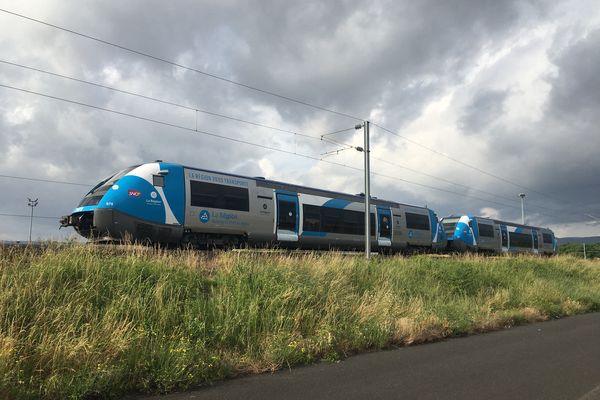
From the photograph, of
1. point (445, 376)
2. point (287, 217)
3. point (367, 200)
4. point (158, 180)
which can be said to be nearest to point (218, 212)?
point (158, 180)

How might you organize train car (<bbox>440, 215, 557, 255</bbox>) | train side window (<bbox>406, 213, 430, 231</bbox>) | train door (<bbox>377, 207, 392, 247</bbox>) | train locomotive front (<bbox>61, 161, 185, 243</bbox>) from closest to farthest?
train locomotive front (<bbox>61, 161, 185, 243</bbox>)
train door (<bbox>377, 207, 392, 247</bbox>)
train side window (<bbox>406, 213, 430, 231</bbox>)
train car (<bbox>440, 215, 557, 255</bbox>)

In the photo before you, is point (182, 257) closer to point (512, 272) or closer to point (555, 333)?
point (555, 333)

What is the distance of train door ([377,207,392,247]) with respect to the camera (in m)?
26.9

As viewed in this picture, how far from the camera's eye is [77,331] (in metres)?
6.10

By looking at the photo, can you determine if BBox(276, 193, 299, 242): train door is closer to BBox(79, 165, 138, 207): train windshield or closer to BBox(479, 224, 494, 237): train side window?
BBox(79, 165, 138, 207): train windshield

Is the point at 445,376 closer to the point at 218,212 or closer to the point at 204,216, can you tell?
the point at 204,216

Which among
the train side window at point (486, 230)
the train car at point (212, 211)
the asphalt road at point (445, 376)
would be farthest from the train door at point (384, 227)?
the asphalt road at point (445, 376)

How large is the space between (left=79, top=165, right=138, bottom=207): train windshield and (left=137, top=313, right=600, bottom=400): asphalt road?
38.9 ft

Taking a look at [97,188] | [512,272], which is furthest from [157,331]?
[512,272]

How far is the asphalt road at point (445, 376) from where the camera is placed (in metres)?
5.41

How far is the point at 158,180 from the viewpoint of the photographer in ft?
54.1

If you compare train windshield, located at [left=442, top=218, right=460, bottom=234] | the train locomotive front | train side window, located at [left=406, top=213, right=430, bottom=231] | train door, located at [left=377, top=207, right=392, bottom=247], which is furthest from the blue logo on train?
train windshield, located at [left=442, top=218, right=460, bottom=234]

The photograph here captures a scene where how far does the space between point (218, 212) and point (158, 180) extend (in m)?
2.72

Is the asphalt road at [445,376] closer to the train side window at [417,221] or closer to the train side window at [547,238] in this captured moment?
the train side window at [417,221]
